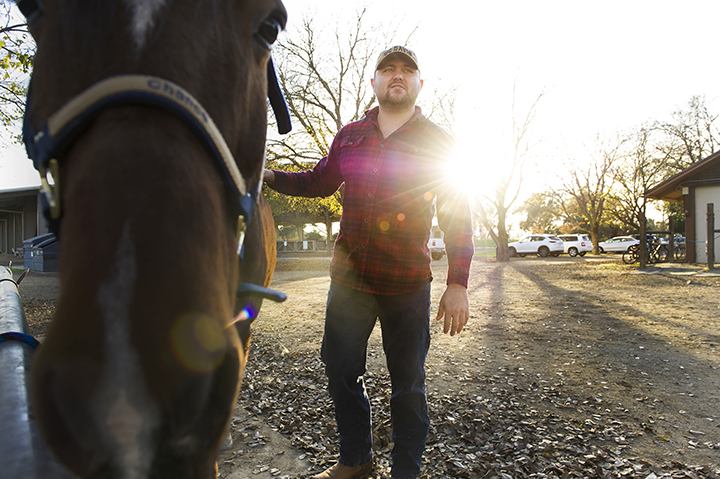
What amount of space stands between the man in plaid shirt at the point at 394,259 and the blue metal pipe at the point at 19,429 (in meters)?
1.38

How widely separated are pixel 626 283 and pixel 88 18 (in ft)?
45.8

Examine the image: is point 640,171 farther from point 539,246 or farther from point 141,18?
point 141,18

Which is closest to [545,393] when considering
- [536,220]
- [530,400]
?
[530,400]

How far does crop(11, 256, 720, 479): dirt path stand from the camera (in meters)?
2.65

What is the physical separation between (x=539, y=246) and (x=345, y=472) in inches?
1270

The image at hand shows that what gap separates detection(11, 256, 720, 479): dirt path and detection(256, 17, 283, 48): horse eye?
2564 mm

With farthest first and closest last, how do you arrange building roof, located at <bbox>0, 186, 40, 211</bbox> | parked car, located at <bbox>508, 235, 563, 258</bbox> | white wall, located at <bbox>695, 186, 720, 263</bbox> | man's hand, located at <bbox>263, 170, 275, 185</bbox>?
parked car, located at <bbox>508, 235, 563, 258</bbox> < white wall, located at <bbox>695, 186, 720, 263</bbox> < building roof, located at <bbox>0, 186, 40, 211</bbox> < man's hand, located at <bbox>263, 170, 275, 185</bbox>

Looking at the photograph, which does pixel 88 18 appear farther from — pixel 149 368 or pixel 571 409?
pixel 571 409

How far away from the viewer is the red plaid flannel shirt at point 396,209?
91.1 inches

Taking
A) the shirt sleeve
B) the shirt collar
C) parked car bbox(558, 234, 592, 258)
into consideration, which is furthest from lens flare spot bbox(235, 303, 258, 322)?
parked car bbox(558, 234, 592, 258)

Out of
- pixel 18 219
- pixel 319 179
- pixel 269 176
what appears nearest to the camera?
Result: pixel 269 176

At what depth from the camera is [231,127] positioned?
38.7 inches

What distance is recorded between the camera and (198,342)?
2.30ft

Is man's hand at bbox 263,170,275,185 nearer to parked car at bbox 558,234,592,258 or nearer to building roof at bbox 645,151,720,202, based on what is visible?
building roof at bbox 645,151,720,202
